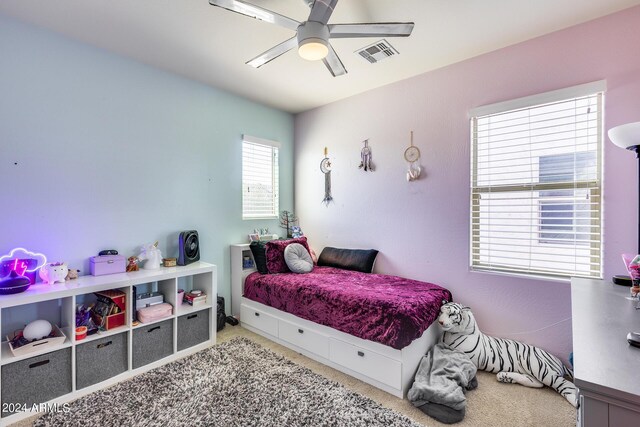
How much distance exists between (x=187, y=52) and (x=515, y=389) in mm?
3681

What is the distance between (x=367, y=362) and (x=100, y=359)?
195cm

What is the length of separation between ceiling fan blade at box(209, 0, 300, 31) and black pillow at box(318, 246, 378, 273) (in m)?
2.35

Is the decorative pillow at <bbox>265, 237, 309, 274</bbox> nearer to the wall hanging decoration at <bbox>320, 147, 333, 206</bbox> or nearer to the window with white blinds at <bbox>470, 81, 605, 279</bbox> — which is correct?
the wall hanging decoration at <bbox>320, 147, 333, 206</bbox>

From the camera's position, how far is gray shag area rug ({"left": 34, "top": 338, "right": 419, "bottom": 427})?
1.77 m

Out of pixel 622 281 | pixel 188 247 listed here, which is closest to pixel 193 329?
pixel 188 247

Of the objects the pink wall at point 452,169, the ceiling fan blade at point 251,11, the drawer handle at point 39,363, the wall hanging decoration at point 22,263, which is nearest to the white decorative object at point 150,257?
the wall hanging decoration at point 22,263

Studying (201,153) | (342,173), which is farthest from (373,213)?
(201,153)

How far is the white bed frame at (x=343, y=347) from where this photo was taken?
6.71 ft

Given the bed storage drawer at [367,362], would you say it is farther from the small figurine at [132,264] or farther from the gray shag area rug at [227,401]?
the small figurine at [132,264]

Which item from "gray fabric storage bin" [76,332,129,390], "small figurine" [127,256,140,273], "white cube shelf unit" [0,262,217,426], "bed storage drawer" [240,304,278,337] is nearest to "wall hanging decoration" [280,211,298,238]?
"bed storage drawer" [240,304,278,337]

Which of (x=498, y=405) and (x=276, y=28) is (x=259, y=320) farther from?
(x=276, y=28)

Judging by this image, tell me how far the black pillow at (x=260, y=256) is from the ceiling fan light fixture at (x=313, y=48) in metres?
1.99

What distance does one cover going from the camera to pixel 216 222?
3.24 m

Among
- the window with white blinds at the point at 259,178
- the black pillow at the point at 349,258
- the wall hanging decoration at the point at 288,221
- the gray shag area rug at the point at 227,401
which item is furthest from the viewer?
the wall hanging decoration at the point at 288,221
